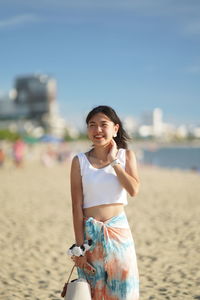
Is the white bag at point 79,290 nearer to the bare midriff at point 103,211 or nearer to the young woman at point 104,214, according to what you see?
the young woman at point 104,214

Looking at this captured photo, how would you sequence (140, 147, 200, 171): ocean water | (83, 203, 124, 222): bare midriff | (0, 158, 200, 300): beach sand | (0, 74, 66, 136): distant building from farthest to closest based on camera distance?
(0, 74, 66, 136): distant building → (140, 147, 200, 171): ocean water → (0, 158, 200, 300): beach sand → (83, 203, 124, 222): bare midriff

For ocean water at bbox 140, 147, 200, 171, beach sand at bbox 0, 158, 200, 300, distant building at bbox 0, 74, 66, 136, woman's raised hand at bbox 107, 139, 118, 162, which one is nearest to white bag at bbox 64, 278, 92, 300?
woman's raised hand at bbox 107, 139, 118, 162

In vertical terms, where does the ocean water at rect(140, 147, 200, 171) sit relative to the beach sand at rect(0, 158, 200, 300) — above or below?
below

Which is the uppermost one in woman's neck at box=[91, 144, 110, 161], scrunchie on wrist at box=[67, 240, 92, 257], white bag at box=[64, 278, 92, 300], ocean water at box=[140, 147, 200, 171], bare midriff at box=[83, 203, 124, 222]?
woman's neck at box=[91, 144, 110, 161]

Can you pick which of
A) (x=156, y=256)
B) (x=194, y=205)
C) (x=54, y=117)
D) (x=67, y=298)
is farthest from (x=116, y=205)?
(x=54, y=117)

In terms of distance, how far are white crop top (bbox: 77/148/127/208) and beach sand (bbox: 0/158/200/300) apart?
2.18 metres

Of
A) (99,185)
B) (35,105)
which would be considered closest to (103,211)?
(99,185)

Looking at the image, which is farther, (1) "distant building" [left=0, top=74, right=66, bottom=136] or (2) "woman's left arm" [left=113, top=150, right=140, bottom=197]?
(1) "distant building" [left=0, top=74, right=66, bottom=136]

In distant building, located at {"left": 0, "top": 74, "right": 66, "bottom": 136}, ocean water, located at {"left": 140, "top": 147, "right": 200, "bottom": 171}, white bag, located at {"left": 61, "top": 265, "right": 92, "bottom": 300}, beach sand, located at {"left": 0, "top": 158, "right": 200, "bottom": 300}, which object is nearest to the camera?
white bag, located at {"left": 61, "top": 265, "right": 92, "bottom": 300}

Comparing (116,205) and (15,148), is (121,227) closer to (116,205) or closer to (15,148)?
(116,205)

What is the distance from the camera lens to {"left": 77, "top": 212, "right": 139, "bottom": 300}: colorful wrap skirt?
219 centimetres

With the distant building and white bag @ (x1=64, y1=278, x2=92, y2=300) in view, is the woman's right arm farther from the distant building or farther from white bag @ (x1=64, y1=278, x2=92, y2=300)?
the distant building

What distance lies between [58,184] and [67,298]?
13.7 meters

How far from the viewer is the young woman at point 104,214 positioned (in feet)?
7.19
